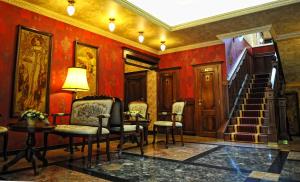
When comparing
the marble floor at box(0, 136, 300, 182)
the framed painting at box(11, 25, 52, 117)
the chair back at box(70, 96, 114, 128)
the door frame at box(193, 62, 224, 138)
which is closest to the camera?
the marble floor at box(0, 136, 300, 182)

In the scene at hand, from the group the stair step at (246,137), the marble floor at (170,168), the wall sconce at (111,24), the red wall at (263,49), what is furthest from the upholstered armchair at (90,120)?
the red wall at (263,49)

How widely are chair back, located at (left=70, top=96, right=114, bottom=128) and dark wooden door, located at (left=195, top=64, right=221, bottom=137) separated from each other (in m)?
3.69

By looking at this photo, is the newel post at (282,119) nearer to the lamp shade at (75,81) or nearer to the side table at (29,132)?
the lamp shade at (75,81)

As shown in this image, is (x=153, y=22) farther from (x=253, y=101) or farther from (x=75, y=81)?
(x=253, y=101)

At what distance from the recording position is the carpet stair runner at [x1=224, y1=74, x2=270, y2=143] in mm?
5109

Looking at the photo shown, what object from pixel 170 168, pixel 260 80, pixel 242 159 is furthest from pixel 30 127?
pixel 260 80

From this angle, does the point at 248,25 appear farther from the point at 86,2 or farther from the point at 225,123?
the point at 86,2

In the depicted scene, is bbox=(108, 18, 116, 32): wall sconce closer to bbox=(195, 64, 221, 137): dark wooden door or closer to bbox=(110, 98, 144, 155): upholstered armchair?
bbox=(110, 98, 144, 155): upholstered armchair

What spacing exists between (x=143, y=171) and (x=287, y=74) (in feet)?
21.8

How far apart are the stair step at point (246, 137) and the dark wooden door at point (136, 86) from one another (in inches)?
127

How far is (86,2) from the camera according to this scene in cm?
395

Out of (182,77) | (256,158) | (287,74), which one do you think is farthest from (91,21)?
(287,74)

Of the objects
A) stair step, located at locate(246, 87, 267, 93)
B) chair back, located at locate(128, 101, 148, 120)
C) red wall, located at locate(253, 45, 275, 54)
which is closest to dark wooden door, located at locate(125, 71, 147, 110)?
chair back, located at locate(128, 101, 148, 120)

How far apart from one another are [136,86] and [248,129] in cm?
409
